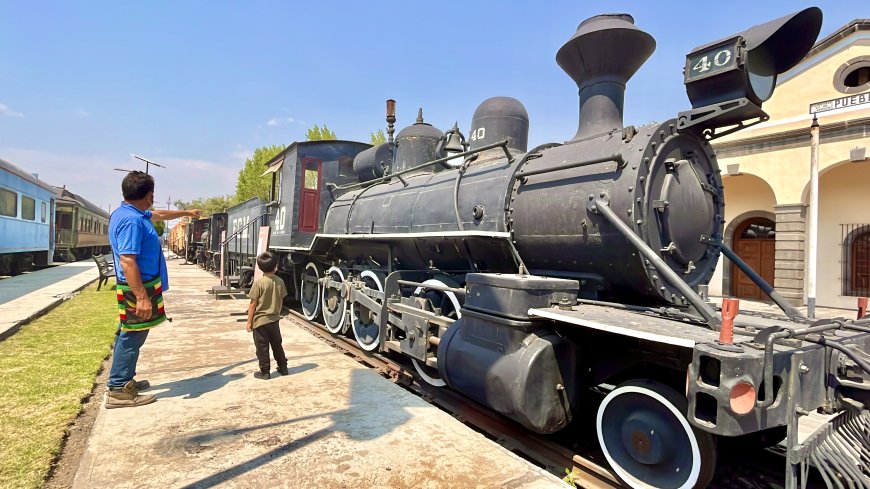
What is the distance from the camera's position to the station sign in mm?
11516

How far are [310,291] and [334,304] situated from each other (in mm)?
1472

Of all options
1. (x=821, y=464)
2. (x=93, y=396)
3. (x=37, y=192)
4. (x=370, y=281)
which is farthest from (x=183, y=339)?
(x=37, y=192)

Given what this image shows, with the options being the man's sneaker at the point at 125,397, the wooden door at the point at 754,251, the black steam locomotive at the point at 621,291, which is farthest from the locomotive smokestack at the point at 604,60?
the wooden door at the point at 754,251

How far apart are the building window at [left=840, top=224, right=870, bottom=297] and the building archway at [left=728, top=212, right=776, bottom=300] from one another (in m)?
2.19

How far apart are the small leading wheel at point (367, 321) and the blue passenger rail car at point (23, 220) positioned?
522 inches

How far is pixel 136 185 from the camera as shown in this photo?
400 cm

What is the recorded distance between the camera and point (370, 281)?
6.57 m

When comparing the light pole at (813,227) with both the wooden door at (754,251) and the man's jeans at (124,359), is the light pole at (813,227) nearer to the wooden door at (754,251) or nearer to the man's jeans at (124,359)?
the wooden door at (754,251)

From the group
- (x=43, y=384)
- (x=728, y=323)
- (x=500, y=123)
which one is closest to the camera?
(x=728, y=323)

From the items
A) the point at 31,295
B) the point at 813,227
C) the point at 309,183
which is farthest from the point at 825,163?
the point at 31,295

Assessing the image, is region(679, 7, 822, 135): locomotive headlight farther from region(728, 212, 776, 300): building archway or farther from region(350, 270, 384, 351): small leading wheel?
region(728, 212, 776, 300): building archway

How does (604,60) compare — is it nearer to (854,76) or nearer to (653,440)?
(653,440)

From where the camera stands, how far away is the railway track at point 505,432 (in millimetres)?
3139

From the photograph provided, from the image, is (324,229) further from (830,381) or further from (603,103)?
(830,381)
